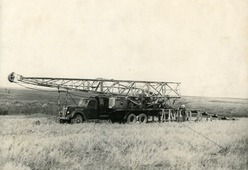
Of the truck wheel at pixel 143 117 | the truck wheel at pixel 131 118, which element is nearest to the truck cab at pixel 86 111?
the truck wheel at pixel 131 118

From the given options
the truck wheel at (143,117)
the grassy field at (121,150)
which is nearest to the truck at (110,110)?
the truck wheel at (143,117)

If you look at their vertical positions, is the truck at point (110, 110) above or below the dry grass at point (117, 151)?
above

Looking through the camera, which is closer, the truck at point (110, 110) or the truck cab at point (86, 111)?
the truck cab at point (86, 111)

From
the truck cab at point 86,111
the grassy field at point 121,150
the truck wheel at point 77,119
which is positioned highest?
the truck cab at point 86,111

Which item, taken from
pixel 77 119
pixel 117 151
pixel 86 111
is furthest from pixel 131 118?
pixel 117 151

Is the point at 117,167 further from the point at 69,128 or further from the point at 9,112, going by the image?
the point at 9,112

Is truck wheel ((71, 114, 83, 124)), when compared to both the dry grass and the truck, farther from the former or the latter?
the dry grass

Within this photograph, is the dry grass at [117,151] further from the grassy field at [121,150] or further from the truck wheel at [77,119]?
the truck wheel at [77,119]

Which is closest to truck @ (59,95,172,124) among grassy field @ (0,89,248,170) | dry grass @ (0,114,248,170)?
grassy field @ (0,89,248,170)

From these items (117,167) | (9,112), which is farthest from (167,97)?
(117,167)

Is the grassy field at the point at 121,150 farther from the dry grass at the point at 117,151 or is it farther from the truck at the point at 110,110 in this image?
the truck at the point at 110,110

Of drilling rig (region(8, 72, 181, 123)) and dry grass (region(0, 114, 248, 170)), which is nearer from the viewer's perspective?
dry grass (region(0, 114, 248, 170))

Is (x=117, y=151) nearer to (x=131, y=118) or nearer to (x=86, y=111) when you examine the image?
(x=86, y=111)
